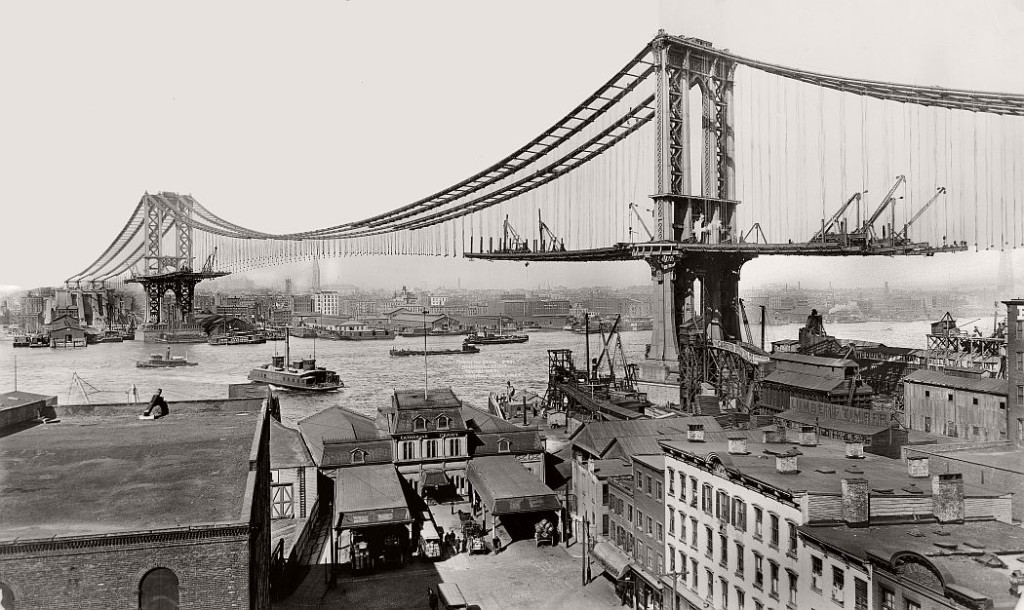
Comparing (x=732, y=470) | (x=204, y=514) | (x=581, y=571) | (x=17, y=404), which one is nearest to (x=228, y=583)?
(x=204, y=514)

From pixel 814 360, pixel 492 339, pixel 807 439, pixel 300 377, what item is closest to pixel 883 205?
pixel 814 360

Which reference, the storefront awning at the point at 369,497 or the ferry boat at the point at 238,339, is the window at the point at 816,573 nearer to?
the storefront awning at the point at 369,497

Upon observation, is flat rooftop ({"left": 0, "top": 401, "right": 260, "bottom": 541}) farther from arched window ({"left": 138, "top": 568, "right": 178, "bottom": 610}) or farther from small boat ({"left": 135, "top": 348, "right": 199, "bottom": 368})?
small boat ({"left": 135, "top": 348, "right": 199, "bottom": 368})

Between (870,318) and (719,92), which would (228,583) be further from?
(870,318)

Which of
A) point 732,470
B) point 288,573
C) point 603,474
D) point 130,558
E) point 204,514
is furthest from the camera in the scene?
point 603,474

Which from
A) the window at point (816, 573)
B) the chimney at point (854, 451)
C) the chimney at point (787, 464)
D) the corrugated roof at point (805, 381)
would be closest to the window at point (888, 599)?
the window at point (816, 573)

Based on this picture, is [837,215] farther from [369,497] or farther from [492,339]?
[492,339]

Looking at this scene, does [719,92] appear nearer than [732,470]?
No
